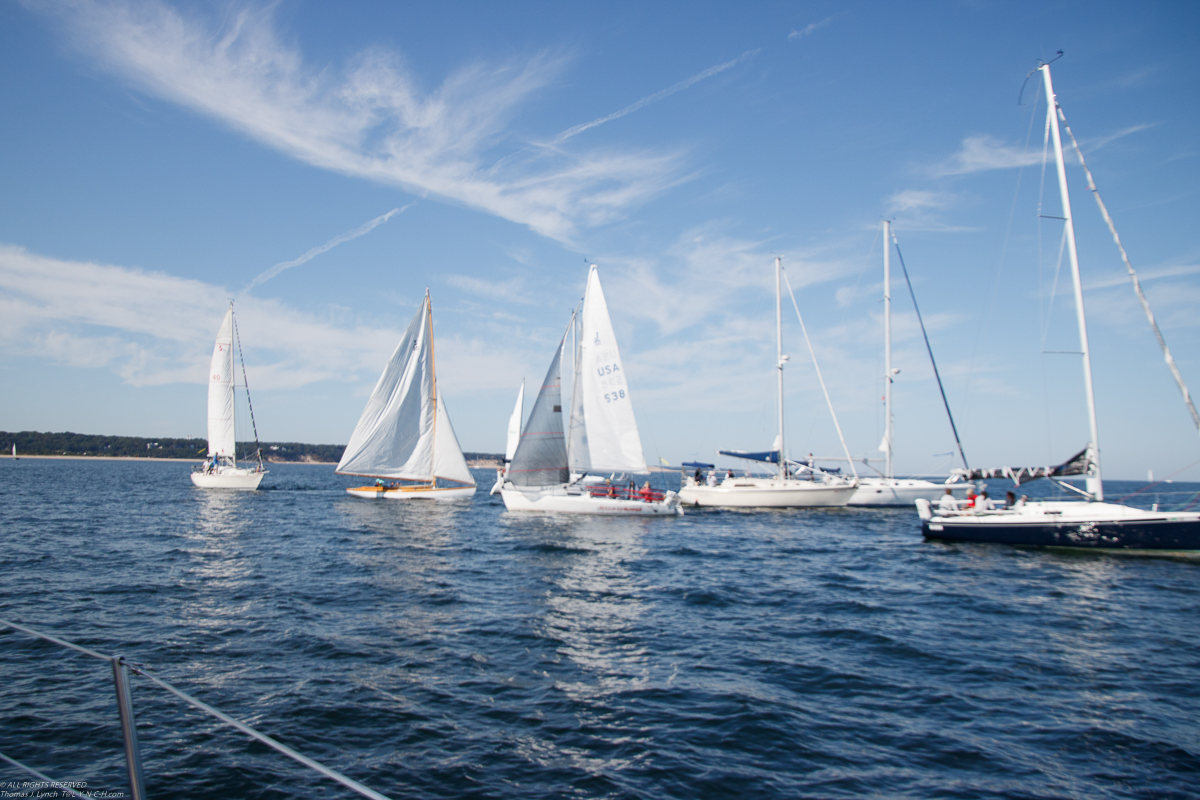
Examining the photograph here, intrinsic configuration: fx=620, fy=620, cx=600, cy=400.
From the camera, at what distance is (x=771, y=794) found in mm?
6145

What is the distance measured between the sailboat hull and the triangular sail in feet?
95.4

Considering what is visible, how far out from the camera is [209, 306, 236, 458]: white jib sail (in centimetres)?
5034

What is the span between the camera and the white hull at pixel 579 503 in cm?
3133

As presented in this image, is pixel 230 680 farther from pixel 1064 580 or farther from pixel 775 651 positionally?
pixel 1064 580

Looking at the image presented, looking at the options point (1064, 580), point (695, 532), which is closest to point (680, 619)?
point (1064, 580)

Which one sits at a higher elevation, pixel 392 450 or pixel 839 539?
pixel 392 450

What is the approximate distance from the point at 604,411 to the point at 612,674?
2284 cm

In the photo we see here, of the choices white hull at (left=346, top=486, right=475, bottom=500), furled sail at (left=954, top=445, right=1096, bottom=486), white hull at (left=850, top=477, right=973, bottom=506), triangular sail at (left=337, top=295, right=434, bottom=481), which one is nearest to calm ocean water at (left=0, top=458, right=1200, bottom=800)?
furled sail at (left=954, top=445, right=1096, bottom=486)

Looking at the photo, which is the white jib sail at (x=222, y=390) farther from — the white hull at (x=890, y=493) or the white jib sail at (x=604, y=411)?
the white hull at (x=890, y=493)

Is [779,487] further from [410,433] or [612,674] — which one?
[612,674]

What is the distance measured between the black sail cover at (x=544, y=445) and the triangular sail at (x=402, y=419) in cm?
1070

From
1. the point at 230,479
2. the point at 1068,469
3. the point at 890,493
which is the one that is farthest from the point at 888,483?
the point at 230,479

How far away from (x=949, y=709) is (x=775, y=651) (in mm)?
2898

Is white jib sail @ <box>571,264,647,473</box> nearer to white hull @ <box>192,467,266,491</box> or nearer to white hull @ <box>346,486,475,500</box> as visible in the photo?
white hull @ <box>346,486,475,500</box>
